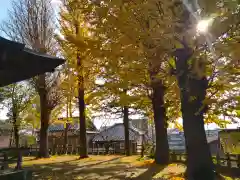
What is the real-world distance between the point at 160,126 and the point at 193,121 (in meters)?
7.04

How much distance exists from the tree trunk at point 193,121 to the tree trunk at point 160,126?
6.22m

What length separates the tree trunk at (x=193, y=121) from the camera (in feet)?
19.6

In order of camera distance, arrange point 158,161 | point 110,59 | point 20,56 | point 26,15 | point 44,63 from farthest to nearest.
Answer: point 26,15
point 158,161
point 110,59
point 44,63
point 20,56

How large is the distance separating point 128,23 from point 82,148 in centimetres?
1313

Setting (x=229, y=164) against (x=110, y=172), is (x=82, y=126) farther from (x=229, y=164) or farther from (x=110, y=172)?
(x=229, y=164)

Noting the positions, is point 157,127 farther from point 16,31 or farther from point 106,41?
point 16,31

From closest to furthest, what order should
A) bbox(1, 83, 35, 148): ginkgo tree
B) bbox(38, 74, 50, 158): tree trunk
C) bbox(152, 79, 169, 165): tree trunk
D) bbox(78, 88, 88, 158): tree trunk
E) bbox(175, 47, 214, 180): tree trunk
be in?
bbox(175, 47, 214, 180): tree trunk, bbox(152, 79, 169, 165): tree trunk, bbox(78, 88, 88, 158): tree trunk, bbox(38, 74, 50, 158): tree trunk, bbox(1, 83, 35, 148): ginkgo tree

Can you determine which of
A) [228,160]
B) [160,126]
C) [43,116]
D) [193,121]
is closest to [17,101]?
[43,116]

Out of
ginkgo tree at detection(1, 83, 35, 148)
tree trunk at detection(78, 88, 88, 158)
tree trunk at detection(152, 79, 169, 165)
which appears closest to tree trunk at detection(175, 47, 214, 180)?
tree trunk at detection(152, 79, 169, 165)

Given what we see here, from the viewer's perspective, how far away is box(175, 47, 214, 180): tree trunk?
5.96m

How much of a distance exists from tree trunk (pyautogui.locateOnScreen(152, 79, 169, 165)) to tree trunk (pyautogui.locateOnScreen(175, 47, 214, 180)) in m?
6.22

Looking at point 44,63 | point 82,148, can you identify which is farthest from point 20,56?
point 82,148

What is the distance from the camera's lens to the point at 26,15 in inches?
728

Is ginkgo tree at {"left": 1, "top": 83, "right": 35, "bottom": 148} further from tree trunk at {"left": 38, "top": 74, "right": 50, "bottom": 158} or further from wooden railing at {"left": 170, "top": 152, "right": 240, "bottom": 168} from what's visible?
wooden railing at {"left": 170, "top": 152, "right": 240, "bottom": 168}
